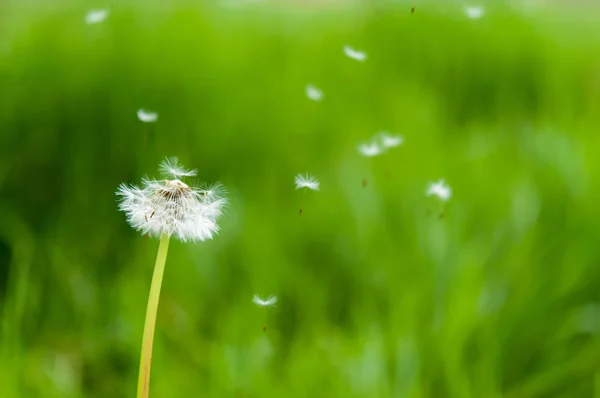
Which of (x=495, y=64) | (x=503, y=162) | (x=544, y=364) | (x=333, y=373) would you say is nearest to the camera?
(x=333, y=373)

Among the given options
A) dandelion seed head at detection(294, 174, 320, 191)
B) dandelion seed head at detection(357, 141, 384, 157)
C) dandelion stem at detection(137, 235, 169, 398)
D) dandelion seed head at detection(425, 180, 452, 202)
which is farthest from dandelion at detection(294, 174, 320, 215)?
dandelion stem at detection(137, 235, 169, 398)

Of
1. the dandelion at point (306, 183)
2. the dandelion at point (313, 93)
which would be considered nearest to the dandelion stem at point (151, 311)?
the dandelion at point (306, 183)

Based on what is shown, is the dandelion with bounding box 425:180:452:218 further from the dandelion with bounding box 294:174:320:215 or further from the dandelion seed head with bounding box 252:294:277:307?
the dandelion seed head with bounding box 252:294:277:307

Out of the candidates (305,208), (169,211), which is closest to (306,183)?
(169,211)

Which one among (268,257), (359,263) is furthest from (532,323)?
(268,257)

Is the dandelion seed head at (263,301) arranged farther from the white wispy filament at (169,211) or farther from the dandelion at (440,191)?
the dandelion at (440,191)

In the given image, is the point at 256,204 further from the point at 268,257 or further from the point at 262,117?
the point at 262,117

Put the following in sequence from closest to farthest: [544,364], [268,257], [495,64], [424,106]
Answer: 1. [544,364]
2. [268,257]
3. [424,106]
4. [495,64]
